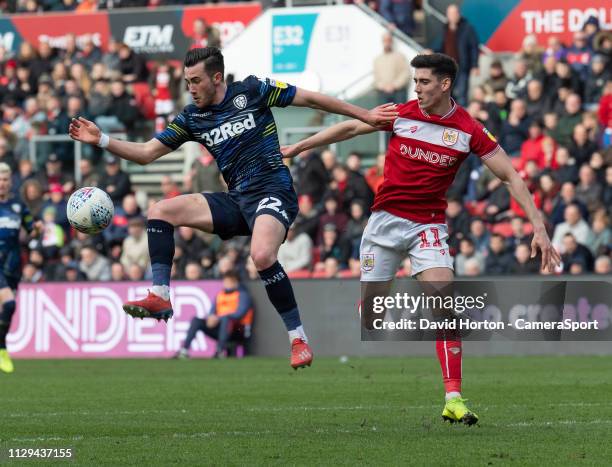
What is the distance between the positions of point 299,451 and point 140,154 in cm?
317

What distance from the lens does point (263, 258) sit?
9938mm

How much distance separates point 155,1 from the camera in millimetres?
28578

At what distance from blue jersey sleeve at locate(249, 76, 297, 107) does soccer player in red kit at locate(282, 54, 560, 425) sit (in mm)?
370

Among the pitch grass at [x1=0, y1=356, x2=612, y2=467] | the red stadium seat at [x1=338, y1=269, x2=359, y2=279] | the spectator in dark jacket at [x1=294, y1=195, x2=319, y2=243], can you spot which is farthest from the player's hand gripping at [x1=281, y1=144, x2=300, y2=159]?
the spectator in dark jacket at [x1=294, y1=195, x2=319, y2=243]

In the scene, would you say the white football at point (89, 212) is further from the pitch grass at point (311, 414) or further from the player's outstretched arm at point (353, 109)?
the player's outstretched arm at point (353, 109)

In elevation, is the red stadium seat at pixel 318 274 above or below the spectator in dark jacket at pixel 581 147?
below

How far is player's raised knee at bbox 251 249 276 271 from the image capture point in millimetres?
9914

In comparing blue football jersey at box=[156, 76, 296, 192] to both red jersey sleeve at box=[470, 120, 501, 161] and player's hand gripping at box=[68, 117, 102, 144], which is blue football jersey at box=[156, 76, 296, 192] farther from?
red jersey sleeve at box=[470, 120, 501, 161]

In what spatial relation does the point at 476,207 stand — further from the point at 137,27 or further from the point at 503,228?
the point at 137,27

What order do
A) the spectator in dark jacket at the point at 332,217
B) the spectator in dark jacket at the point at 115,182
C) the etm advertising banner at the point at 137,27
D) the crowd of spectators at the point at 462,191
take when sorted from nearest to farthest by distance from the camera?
the crowd of spectators at the point at 462,191 < the spectator in dark jacket at the point at 332,217 < the spectator in dark jacket at the point at 115,182 < the etm advertising banner at the point at 137,27

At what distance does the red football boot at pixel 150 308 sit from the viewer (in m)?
9.62

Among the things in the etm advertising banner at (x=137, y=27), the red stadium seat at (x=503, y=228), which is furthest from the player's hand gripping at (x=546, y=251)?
the etm advertising banner at (x=137, y=27)

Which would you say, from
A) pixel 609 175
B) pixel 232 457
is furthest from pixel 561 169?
pixel 232 457

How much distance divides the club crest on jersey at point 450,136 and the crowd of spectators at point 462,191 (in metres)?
9.34
